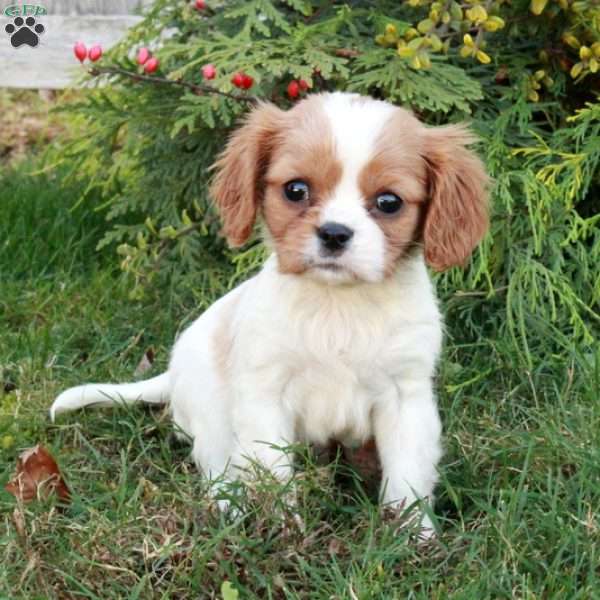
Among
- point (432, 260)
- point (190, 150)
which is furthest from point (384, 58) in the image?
point (432, 260)

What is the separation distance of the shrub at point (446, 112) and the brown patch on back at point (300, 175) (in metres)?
1.09

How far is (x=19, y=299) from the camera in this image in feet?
15.2

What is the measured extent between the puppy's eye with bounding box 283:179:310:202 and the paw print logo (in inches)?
173

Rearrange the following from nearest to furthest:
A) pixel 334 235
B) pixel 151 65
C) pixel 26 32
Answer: pixel 334 235
pixel 151 65
pixel 26 32

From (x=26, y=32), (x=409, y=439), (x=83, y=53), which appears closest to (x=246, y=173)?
(x=409, y=439)

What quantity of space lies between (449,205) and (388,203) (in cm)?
21

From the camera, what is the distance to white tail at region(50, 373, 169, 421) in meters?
3.61

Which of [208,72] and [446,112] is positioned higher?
[208,72]

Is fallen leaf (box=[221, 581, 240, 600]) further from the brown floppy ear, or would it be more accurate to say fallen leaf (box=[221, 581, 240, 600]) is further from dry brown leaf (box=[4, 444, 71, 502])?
the brown floppy ear

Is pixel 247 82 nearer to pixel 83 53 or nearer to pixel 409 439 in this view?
pixel 83 53

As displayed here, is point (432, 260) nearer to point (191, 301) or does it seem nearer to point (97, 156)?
point (191, 301)

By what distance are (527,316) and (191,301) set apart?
56.1 inches

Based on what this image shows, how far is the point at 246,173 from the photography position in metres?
3.02

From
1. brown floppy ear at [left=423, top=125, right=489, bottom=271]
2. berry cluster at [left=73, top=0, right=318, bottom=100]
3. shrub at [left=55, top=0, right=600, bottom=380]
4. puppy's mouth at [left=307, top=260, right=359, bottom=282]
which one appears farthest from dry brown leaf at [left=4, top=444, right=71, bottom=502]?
berry cluster at [left=73, top=0, right=318, bottom=100]
